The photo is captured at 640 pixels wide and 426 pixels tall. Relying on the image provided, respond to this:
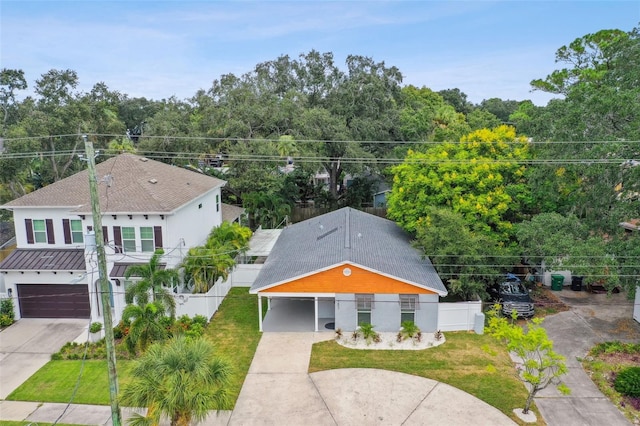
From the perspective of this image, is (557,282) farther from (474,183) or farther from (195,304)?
(195,304)

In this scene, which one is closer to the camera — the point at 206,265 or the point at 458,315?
the point at 458,315

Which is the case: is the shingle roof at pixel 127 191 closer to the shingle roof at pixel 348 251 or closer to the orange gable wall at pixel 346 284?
the shingle roof at pixel 348 251

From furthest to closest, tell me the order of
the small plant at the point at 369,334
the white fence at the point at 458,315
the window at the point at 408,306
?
1. the white fence at the point at 458,315
2. the window at the point at 408,306
3. the small plant at the point at 369,334

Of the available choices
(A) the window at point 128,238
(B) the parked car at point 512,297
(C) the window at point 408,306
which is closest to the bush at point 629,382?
(B) the parked car at point 512,297

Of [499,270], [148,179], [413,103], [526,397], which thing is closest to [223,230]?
[148,179]

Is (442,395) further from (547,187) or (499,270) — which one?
(547,187)

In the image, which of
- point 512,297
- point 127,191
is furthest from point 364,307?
point 127,191
